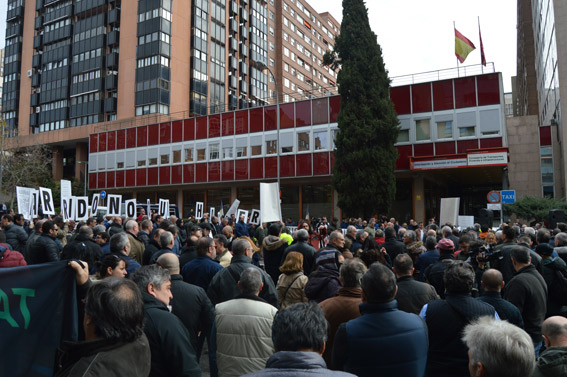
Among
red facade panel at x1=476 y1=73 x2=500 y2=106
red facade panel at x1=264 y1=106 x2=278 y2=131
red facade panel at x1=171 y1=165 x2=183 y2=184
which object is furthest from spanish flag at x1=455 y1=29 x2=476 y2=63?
red facade panel at x1=171 y1=165 x2=183 y2=184

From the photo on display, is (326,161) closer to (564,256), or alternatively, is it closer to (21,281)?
(564,256)

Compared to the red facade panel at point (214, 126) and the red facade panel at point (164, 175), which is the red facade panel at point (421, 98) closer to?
the red facade panel at point (214, 126)

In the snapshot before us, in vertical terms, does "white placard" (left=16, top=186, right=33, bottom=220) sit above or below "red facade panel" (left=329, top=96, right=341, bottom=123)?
below

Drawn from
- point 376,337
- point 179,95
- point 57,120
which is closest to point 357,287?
point 376,337

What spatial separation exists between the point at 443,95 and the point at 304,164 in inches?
388

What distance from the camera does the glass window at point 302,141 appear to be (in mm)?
30906

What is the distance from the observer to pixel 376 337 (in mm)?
3178

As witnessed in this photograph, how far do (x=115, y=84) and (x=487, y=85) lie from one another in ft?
131

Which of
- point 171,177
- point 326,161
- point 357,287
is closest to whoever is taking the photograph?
point 357,287

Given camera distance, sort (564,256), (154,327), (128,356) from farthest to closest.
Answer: (564,256) → (154,327) → (128,356)

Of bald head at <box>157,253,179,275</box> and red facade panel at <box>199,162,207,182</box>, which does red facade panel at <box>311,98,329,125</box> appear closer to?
red facade panel at <box>199,162,207,182</box>

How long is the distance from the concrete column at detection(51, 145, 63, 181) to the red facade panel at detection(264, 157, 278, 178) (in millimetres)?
34084

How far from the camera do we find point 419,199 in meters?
28.1

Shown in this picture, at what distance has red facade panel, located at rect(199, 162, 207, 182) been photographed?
35188 millimetres
